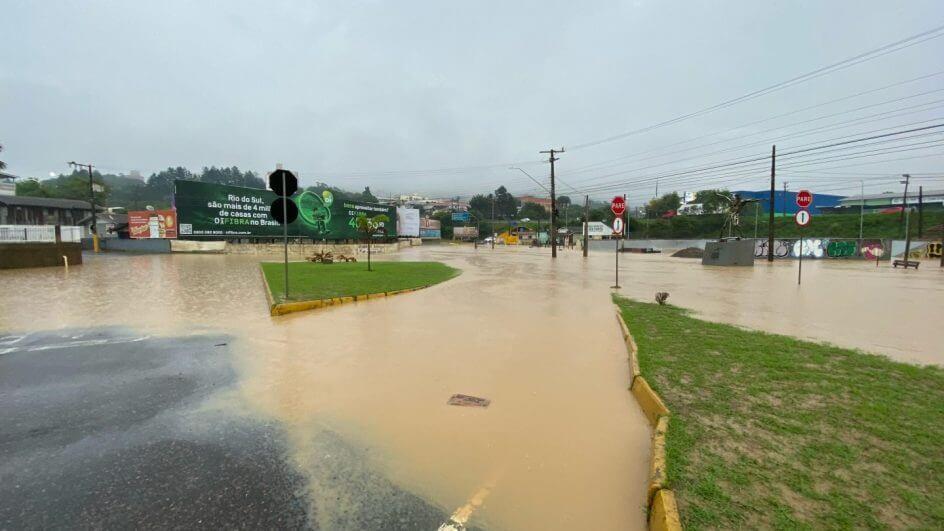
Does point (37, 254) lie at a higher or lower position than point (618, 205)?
lower

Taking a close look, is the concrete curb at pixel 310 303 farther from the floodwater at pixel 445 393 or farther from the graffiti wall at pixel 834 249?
the graffiti wall at pixel 834 249

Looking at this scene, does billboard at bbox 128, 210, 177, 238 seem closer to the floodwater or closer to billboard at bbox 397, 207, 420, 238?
billboard at bbox 397, 207, 420, 238

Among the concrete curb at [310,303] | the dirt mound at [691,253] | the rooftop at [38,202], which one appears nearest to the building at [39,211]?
the rooftop at [38,202]

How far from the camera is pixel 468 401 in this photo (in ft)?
15.6

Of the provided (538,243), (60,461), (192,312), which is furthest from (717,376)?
(538,243)

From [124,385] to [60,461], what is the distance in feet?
6.34

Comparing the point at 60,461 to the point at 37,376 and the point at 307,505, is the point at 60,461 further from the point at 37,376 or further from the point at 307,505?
the point at 37,376

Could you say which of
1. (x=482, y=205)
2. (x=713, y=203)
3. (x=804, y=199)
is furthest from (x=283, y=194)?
(x=482, y=205)

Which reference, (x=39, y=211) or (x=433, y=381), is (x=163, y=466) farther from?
(x=39, y=211)

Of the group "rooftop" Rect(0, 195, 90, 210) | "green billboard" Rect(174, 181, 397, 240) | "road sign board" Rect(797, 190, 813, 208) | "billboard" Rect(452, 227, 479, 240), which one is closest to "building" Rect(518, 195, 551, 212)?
"billboard" Rect(452, 227, 479, 240)

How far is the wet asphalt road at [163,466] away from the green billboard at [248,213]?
27.9 metres

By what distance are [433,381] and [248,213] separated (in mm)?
38133

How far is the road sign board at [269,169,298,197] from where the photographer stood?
10898 millimetres

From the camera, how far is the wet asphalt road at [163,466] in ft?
9.04
